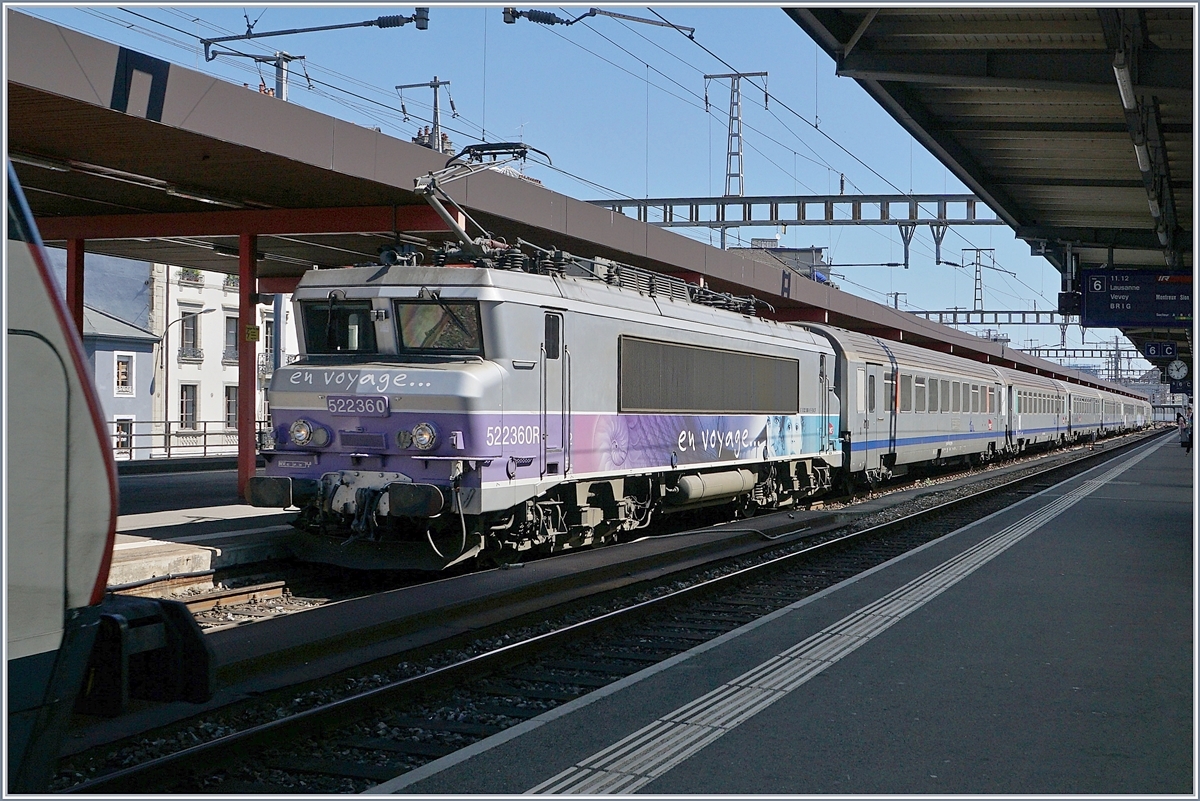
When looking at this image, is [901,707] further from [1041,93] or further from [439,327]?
[1041,93]

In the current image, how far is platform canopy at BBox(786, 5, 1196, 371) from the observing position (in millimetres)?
10891

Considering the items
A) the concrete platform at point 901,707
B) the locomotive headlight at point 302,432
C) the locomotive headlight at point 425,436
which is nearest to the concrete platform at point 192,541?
the locomotive headlight at point 302,432

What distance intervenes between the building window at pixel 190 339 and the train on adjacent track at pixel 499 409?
108 ft

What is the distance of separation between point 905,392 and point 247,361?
47.1 feet

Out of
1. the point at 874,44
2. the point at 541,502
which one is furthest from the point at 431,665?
the point at 874,44

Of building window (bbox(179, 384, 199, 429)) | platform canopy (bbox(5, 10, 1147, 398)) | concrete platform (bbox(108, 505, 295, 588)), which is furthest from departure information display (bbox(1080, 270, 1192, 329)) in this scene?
building window (bbox(179, 384, 199, 429))

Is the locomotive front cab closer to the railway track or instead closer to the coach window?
the railway track

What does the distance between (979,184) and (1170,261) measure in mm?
8132

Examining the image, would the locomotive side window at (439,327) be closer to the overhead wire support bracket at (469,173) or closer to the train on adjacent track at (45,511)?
the overhead wire support bracket at (469,173)

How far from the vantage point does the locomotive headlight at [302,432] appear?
11031mm

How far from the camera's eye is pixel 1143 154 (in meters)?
13.7

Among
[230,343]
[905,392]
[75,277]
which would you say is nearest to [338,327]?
[75,277]

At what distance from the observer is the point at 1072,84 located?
1155 centimetres

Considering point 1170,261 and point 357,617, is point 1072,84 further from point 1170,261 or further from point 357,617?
point 1170,261
